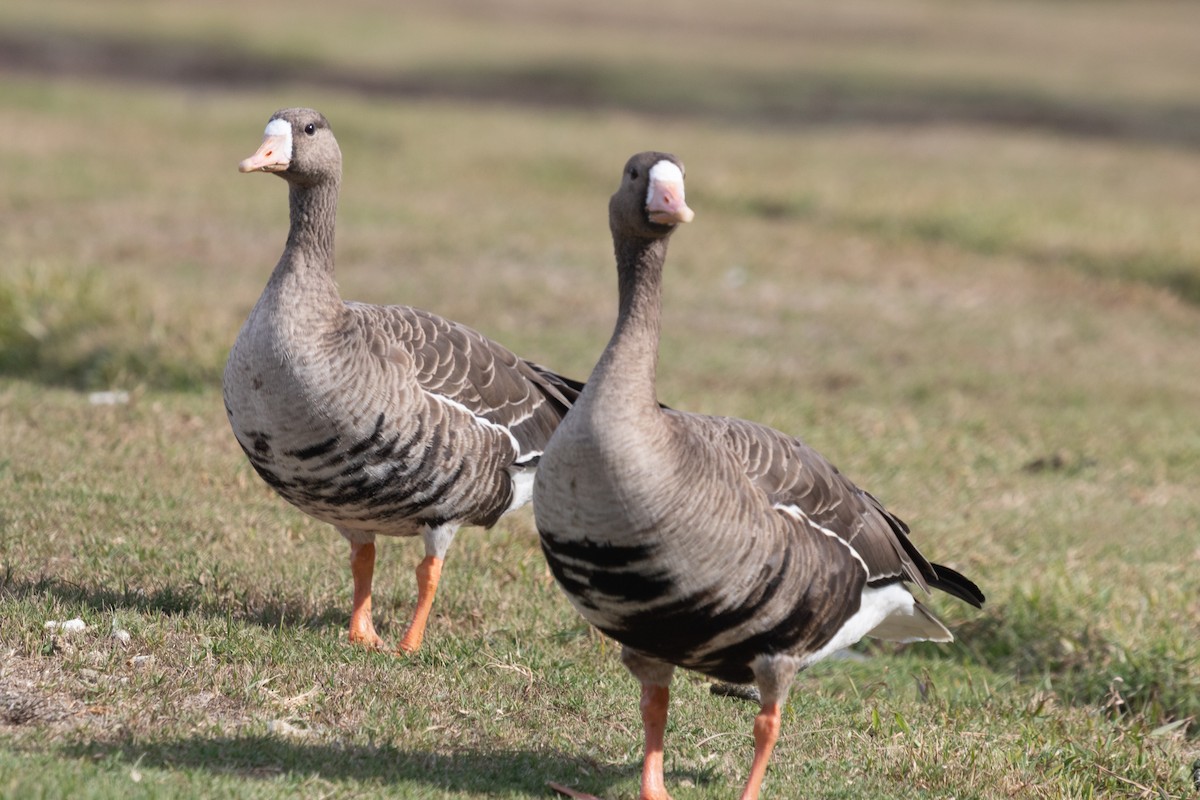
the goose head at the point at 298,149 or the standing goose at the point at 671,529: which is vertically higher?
the goose head at the point at 298,149

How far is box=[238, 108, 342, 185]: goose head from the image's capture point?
6.15 meters

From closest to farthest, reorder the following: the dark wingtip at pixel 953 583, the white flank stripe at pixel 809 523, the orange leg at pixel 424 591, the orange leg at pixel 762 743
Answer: the orange leg at pixel 762 743, the white flank stripe at pixel 809 523, the dark wingtip at pixel 953 583, the orange leg at pixel 424 591

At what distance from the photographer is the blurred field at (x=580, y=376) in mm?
5375

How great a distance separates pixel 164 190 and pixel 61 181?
1171mm

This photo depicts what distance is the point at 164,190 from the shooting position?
690 inches

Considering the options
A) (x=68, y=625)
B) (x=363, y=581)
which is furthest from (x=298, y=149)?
(x=68, y=625)

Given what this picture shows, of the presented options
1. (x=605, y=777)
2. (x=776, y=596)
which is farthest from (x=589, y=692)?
(x=776, y=596)

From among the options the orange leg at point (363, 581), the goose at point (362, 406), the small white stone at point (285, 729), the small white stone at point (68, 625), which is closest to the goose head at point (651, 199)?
the goose at point (362, 406)

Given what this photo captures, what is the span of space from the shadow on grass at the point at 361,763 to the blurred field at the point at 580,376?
0.02 m

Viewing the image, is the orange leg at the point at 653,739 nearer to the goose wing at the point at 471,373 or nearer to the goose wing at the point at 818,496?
the goose wing at the point at 818,496

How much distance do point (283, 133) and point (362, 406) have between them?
128cm

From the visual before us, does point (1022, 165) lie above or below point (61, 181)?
Result: above

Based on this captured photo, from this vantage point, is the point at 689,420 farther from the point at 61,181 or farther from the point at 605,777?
the point at 61,181

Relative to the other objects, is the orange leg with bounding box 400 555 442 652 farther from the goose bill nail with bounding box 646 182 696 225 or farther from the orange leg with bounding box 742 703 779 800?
the goose bill nail with bounding box 646 182 696 225
